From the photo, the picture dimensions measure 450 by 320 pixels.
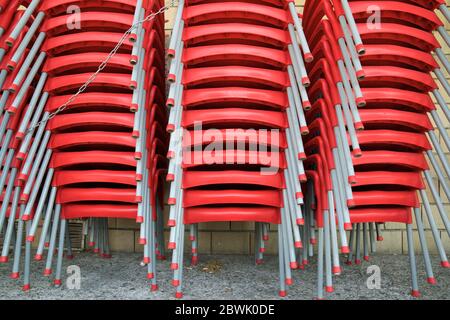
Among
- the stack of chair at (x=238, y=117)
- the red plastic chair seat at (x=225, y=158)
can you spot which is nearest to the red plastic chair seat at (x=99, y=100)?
the stack of chair at (x=238, y=117)

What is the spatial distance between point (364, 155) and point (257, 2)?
0.81 metres

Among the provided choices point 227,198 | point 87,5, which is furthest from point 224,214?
point 87,5

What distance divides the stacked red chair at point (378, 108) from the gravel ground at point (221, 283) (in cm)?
17

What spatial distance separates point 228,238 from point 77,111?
49.6 inches

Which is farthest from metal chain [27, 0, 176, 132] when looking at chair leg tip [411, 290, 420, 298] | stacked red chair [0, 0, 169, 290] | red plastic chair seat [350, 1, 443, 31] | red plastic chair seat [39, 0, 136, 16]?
chair leg tip [411, 290, 420, 298]

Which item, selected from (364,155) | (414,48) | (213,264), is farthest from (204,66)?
(213,264)

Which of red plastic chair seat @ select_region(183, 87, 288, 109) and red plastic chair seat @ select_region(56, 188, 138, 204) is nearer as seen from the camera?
red plastic chair seat @ select_region(183, 87, 288, 109)

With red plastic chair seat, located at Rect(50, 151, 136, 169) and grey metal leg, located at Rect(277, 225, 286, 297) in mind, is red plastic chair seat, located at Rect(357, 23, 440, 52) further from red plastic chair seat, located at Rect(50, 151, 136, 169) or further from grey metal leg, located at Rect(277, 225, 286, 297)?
red plastic chair seat, located at Rect(50, 151, 136, 169)

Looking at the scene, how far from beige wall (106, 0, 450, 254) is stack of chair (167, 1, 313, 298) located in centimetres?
79

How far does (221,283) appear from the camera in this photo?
169cm

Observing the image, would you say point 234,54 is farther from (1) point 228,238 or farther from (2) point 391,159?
(1) point 228,238

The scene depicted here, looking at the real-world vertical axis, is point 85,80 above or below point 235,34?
below

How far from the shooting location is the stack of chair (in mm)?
1405

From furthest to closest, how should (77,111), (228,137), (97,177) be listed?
(77,111)
(97,177)
(228,137)
